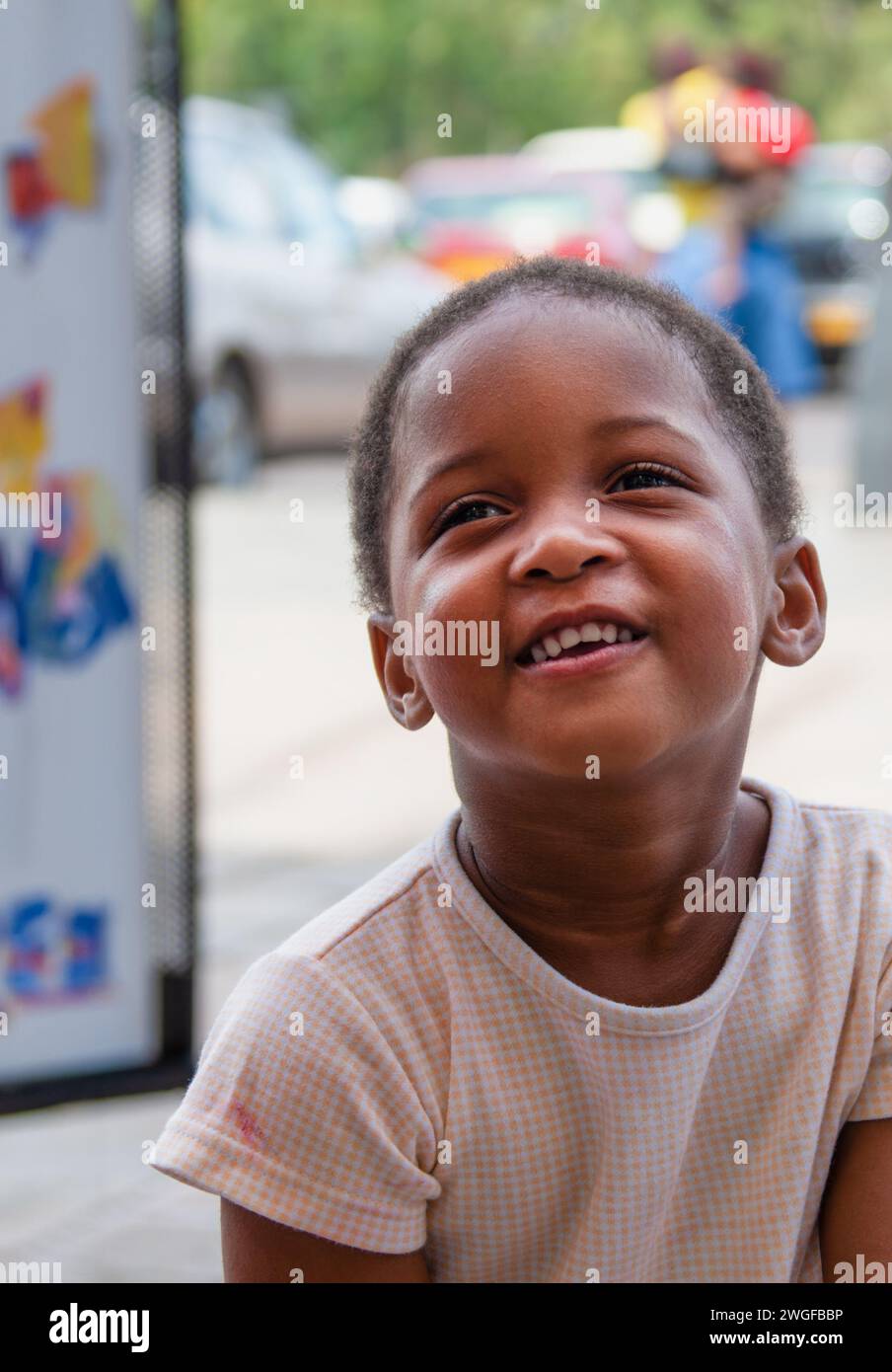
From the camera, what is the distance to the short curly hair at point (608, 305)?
1.81 meters

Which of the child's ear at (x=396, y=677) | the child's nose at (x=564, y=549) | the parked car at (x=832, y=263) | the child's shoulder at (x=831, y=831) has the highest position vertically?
the parked car at (x=832, y=263)

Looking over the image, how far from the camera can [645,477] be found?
1724mm

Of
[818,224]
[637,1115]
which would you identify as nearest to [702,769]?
[637,1115]

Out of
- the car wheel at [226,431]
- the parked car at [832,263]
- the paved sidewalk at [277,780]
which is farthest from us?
the parked car at [832,263]

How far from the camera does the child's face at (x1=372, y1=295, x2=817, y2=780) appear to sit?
1.62 m

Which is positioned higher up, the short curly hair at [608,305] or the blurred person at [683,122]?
the blurred person at [683,122]

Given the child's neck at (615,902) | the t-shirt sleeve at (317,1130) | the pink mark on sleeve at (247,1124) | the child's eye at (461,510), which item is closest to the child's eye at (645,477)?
the child's eye at (461,510)

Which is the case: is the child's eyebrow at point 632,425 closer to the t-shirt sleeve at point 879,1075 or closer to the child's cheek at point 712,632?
the child's cheek at point 712,632

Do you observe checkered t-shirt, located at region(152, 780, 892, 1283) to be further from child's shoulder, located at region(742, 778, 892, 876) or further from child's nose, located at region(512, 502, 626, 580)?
child's nose, located at region(512, 502, 626, 580)

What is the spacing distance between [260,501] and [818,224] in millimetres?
9443

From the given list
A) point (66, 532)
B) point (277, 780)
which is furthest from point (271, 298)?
point (66, 532)

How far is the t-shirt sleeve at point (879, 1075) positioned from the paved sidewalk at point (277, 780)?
1.32m

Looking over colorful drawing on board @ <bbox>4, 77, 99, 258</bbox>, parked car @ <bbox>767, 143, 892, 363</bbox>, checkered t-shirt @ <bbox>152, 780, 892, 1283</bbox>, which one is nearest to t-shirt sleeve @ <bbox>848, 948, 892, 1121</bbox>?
checkered t-shirt @ <bbox>152, 780, 892, 1283</bbox>

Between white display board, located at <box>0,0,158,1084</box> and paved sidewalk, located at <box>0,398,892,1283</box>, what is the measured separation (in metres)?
0.27
